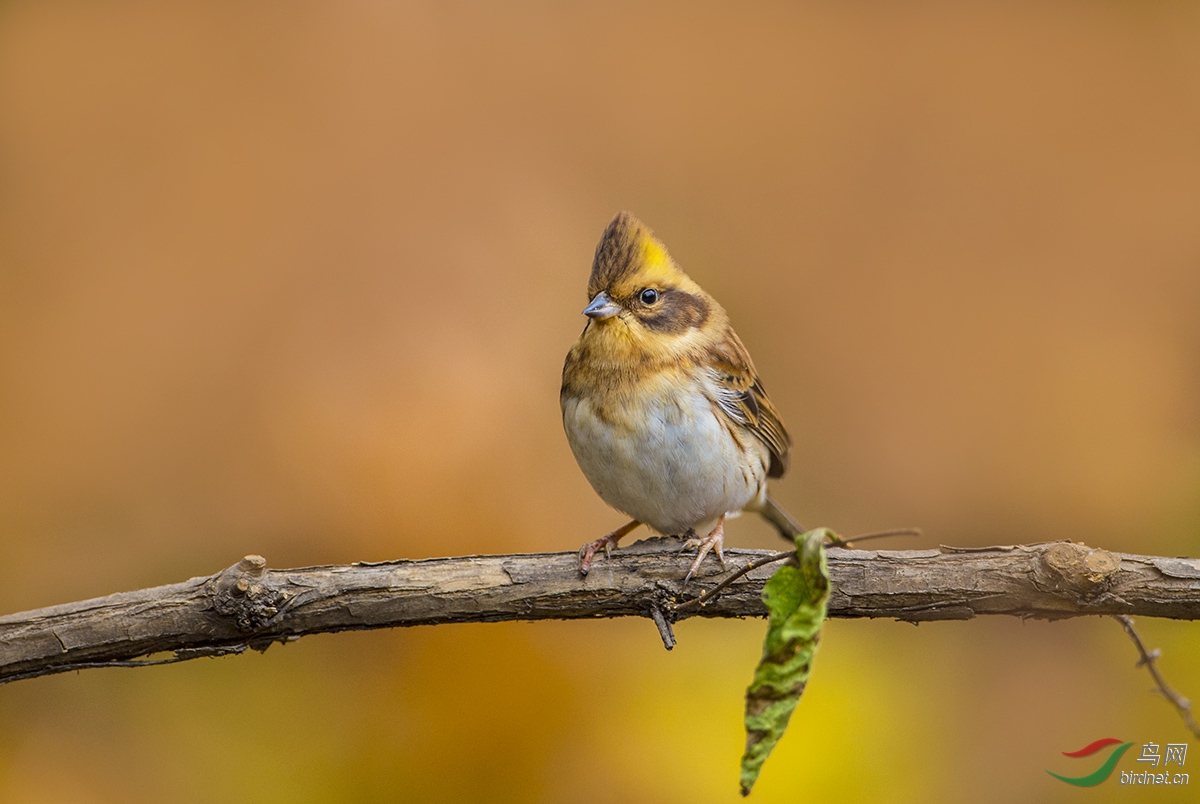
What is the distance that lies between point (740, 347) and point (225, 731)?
328cm

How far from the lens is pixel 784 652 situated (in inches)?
102

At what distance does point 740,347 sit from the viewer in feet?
16.4

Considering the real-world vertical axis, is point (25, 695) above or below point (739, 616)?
below

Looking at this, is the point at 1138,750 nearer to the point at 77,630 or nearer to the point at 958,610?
the point at 958,610

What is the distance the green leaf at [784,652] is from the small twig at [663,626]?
78 cm

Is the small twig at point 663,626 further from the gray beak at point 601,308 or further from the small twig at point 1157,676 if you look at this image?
the small twig at point 1157,676

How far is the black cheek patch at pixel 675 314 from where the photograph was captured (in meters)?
4.50

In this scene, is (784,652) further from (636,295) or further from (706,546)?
(636,295)

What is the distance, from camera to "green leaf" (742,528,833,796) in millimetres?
2549

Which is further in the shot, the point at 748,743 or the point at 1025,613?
the point at 1025,613

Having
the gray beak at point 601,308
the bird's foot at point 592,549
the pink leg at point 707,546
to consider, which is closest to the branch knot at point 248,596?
the bird's foot at point 592,549

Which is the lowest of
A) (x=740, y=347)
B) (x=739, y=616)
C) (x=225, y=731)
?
(x=225, y=731)

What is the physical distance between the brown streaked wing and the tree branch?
3.68 ft

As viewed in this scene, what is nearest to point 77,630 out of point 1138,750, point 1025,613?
point 1025,613
